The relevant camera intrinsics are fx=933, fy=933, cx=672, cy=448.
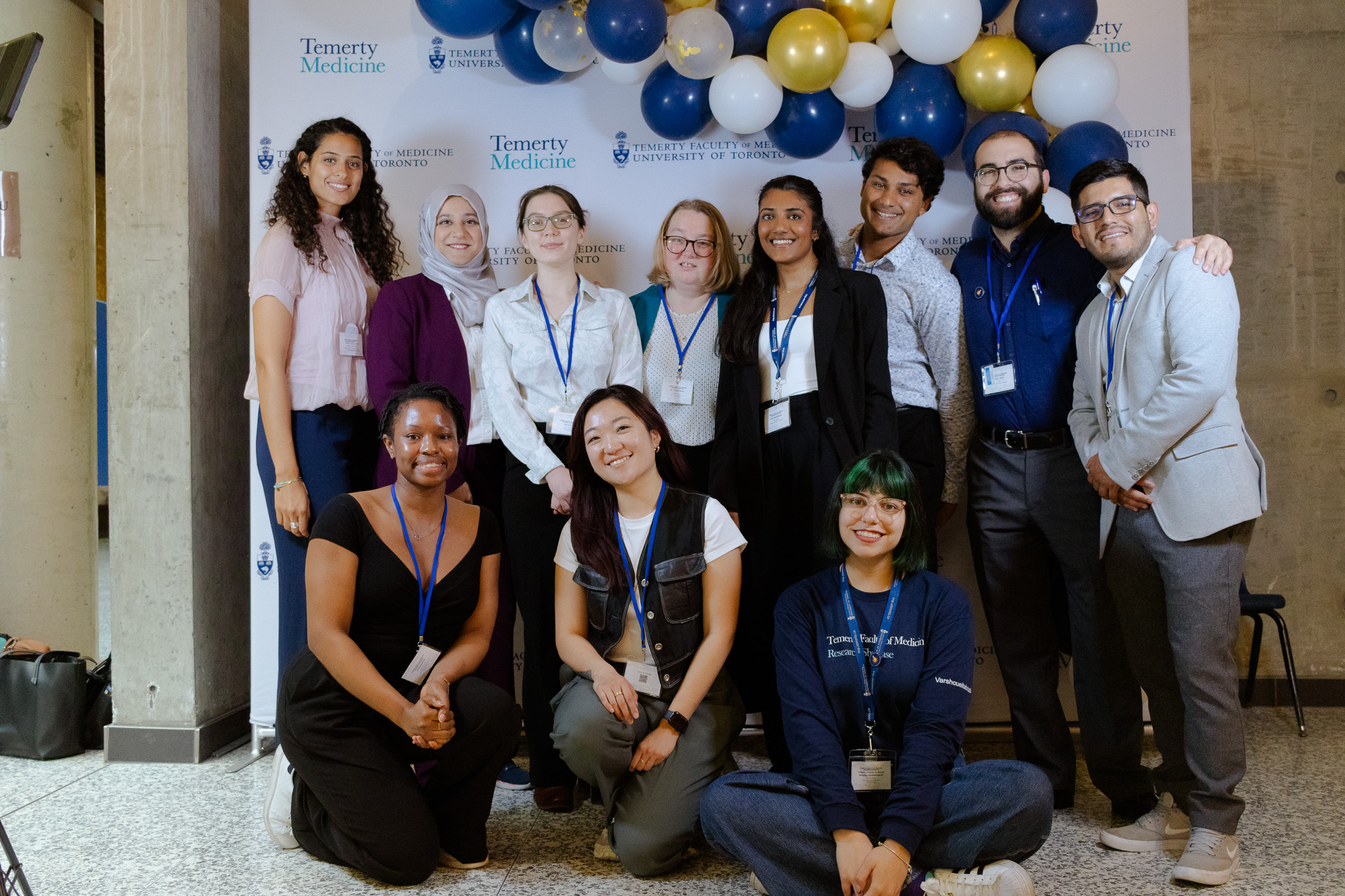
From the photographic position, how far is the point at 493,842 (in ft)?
7.89

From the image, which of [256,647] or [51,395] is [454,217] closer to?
[256,647]

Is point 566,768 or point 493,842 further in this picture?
point 566,768

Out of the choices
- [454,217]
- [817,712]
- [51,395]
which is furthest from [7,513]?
[817,712]

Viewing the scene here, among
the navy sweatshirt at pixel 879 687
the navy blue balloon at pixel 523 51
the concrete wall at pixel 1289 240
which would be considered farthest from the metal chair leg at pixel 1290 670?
the navy blue balloon at pixel 523 51

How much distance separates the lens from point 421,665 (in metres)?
2.17

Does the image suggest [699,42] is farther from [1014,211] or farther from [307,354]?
[307,354]

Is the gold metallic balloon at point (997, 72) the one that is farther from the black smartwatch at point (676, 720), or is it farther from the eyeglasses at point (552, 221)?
the black smartwatch at point (676, 720)

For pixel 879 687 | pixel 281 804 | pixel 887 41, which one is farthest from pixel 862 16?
pixel 281 804

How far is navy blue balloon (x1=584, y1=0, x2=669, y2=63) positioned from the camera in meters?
2.79

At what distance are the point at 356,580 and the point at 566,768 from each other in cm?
89

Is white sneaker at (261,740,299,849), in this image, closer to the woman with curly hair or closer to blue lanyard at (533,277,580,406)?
the woman with curly hair

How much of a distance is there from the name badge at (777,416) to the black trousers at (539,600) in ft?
1.86

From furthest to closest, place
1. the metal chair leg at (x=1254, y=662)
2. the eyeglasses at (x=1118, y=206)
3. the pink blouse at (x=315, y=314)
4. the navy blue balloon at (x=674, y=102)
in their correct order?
the metal chair leg at (x=1254, y=662) → the navy blue balloon at (x=674, y=102) → the pink blouse at (x=315, y=314) → the eyeglasses at (x=1118, y=206)

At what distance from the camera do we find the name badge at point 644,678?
2.25m
